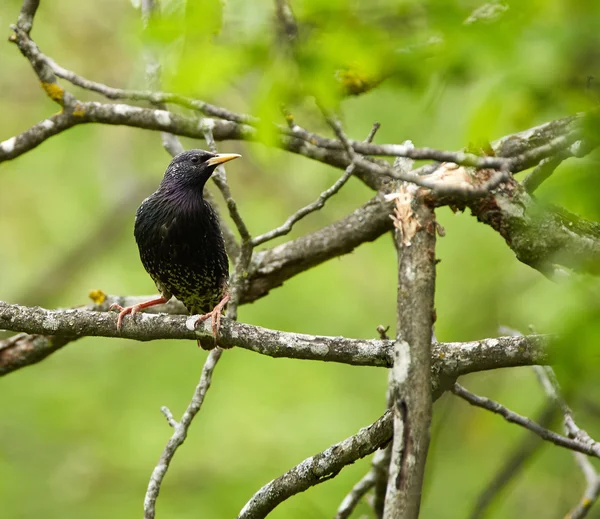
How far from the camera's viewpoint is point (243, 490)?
8531mm

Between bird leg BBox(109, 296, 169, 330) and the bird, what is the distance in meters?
0.02

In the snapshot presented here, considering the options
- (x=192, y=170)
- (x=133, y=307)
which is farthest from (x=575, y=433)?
(x=192, y=170)

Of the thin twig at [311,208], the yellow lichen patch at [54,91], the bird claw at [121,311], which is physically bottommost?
the bird claw at [121,311]

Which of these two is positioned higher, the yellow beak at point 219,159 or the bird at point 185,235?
the yellow beak at point 219,159

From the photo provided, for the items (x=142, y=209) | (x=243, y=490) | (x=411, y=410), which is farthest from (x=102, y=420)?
(x=411, y=410)

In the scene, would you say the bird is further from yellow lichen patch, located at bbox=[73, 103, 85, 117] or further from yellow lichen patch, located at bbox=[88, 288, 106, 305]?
yellow lichen patch, located at bbox=[73, 103, 85, 117]

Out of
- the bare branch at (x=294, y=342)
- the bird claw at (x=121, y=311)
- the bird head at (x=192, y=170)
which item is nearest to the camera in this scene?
the bare branch at (x=294, y=342)

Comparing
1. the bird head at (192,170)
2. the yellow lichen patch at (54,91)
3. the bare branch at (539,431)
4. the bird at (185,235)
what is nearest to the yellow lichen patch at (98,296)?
the bird at (185,235)

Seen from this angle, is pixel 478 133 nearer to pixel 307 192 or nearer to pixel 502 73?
pixel 502 73

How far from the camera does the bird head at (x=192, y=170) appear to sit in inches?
219

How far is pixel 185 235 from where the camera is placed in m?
5.41

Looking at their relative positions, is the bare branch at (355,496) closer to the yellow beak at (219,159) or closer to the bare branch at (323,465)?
the bare branch at (323,465)

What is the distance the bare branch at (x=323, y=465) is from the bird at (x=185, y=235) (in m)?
1.74

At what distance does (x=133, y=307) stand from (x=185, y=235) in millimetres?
922
